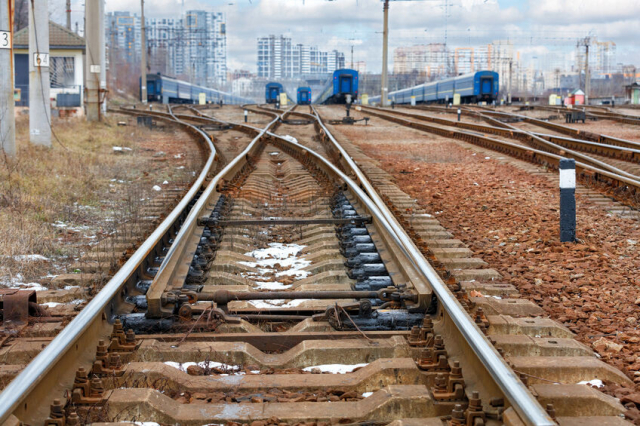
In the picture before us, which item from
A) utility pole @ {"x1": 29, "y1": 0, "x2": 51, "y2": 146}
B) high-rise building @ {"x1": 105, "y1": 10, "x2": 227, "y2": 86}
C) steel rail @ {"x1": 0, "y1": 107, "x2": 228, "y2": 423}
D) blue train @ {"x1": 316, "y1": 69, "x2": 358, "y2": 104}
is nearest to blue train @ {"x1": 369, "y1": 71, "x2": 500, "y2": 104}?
blue train @ {"x1": 316, "y1": 69, "x2": 358, "y2": 104}

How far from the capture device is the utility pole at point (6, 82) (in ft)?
38.9

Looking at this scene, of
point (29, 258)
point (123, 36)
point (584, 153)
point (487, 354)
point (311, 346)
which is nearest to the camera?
point (487, 354)

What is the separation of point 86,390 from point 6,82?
1060 centimetres

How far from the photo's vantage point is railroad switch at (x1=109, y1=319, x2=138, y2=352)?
3.68 m

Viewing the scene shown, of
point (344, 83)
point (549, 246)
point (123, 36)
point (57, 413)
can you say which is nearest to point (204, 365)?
point (57, 413)

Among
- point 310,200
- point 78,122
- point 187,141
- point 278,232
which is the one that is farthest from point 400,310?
point 78,122

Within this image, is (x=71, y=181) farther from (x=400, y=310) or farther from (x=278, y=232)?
(x=400, y=310)

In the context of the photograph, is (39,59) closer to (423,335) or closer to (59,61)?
(423,335)

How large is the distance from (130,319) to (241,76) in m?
184

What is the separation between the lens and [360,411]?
3.04m

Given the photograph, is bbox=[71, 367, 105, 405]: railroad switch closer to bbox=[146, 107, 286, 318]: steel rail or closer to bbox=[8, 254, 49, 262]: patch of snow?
bbox=[146, 107, 286, 318]: steel rail

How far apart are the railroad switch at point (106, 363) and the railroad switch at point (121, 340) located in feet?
0.15

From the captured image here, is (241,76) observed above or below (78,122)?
above

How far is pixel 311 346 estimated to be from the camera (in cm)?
371
